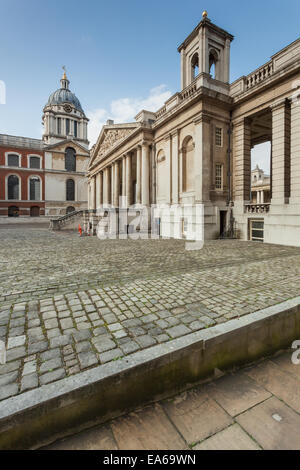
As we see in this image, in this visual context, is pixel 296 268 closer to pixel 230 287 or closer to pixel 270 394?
pixel 230 287

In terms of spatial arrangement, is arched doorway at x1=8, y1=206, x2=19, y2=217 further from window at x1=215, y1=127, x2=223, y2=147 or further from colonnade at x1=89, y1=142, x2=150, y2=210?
window at x1=215, y1=127, x2=223, y2=147

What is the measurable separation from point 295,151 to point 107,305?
47.5 ft

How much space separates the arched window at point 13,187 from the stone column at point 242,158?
49.4 m

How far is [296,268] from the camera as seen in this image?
7.07 metres

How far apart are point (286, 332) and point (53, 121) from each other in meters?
73.4

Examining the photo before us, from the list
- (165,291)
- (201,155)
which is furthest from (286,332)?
(201,155)

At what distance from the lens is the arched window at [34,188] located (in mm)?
51875

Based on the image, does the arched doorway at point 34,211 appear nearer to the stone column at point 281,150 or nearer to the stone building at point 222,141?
the stone building at point 222,141

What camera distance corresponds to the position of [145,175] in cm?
2336

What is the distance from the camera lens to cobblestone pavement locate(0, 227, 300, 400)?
2691 millimetres

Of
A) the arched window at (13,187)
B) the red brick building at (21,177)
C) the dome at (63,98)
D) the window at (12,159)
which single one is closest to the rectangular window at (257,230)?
the red brick building at (21,177)

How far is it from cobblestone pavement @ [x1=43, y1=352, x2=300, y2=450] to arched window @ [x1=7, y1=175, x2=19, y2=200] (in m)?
57.5

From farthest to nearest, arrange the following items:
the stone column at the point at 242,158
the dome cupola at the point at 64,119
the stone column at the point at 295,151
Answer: the dome cupola at the point at 64,119 < the stone column at the point at 242,158 < the stone column at the point at 295,151

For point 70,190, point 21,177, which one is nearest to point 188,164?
point 70,190
